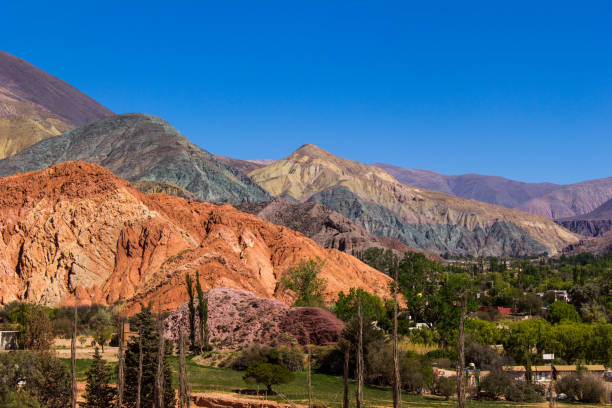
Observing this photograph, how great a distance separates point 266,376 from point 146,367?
10326mm

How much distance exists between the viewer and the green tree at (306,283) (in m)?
74.4

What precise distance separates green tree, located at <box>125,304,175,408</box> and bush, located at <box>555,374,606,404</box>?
24733mm

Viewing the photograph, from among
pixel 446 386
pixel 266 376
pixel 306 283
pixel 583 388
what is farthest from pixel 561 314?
pixel 266 376

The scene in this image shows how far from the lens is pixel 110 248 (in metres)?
78.8

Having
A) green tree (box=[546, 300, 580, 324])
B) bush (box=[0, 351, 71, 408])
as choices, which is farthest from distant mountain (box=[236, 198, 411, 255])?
bush (box=[0, 351, 71, 408])

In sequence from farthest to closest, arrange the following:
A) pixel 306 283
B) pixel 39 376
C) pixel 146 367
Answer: pixel 306 283, pixel 39 376, pixel 146 367

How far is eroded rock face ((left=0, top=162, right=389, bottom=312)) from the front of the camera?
238 feet

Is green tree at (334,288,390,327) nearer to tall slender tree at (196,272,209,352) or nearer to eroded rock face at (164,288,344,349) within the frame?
eroded rock face at (164,288,344,349)

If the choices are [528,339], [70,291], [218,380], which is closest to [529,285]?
[528,339]

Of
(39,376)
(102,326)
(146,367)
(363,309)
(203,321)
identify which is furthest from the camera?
(363,309)

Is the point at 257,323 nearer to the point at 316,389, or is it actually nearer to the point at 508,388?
the point at 316,389

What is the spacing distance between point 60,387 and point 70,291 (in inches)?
1808

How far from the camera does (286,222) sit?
152 meters

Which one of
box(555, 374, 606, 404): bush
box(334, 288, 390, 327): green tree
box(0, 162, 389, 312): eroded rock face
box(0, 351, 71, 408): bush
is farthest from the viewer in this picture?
box(0, 162, 389, 312): eroded rock face
